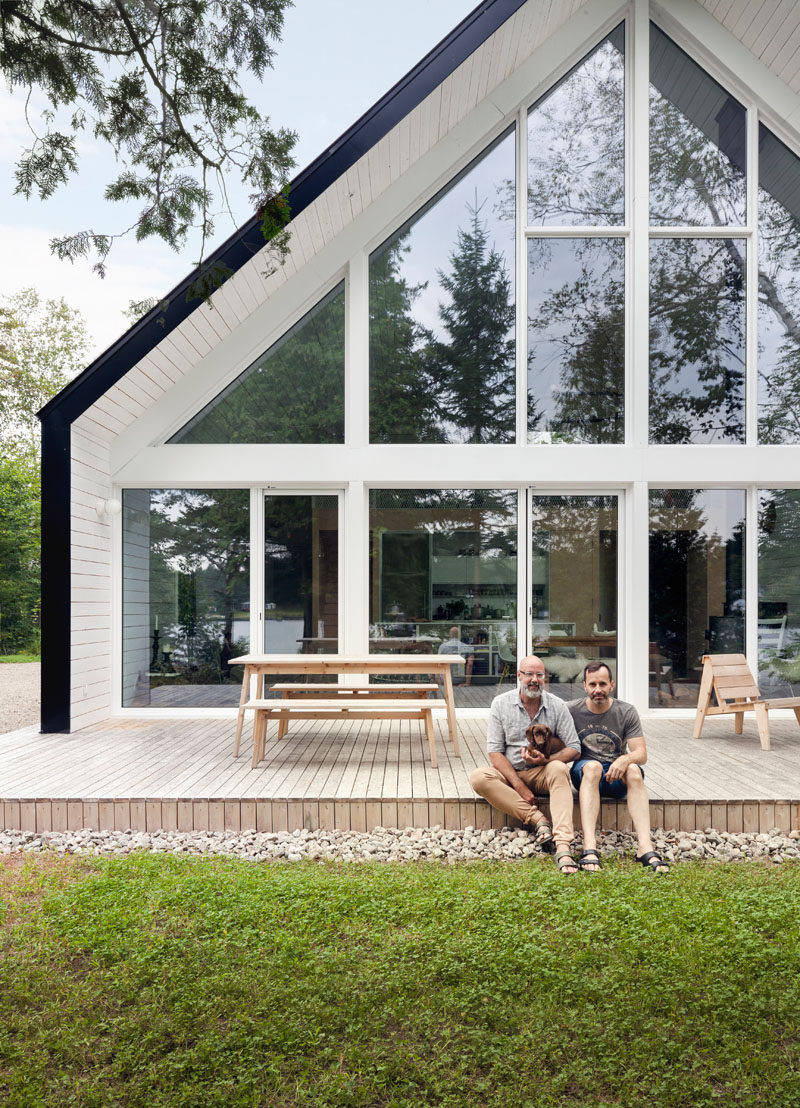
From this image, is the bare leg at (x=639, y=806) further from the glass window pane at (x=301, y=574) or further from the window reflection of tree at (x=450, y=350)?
the window reflection of tree at (x=450, y=350)

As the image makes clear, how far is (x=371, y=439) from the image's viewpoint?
23.7 feet

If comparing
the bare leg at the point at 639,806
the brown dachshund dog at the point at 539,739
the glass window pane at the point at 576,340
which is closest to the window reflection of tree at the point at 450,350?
the glass window pane at the point at 576,340

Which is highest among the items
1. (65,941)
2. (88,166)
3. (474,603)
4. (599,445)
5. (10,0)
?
(10,0)

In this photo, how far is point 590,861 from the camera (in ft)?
12.2

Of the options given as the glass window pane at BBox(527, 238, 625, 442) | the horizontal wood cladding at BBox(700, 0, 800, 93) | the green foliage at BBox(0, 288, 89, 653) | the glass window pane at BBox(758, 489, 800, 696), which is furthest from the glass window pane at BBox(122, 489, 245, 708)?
the green foliage at BBox(0, 288, 89, 653)

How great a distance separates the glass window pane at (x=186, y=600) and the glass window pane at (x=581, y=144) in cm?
428

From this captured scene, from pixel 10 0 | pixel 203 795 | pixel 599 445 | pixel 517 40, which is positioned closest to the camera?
pixel 10 0

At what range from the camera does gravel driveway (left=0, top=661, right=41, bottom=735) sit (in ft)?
26.1

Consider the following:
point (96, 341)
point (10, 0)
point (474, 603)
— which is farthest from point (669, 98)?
point (96, 341)

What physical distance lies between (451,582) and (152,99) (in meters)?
4.64

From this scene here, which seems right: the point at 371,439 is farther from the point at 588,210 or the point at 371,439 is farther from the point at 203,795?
the point at 203,795

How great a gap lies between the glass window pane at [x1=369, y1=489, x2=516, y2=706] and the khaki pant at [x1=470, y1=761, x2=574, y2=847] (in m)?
2.96

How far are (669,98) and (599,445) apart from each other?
3.55 m

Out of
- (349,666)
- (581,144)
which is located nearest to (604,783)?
(349,666)
